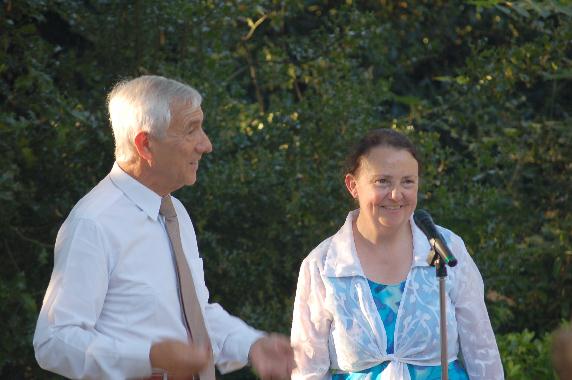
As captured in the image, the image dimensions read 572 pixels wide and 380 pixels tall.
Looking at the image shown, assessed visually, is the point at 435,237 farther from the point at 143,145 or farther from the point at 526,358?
the point at 526,358

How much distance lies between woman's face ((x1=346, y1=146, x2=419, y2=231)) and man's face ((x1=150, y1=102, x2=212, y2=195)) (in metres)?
1.12

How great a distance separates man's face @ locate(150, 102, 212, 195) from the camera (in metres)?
A: 4.11

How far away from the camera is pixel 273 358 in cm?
399

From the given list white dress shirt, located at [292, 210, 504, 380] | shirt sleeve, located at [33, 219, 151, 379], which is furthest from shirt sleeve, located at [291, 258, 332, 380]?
shirt sleeve, located at [33, 219, 151, 379]

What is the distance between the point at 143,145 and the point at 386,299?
4.55 ft

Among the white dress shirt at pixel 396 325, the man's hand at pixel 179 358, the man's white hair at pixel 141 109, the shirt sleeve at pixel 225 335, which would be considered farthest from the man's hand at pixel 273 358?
the white dress shirt at pixel 396 325

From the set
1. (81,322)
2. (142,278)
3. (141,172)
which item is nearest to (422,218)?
(141,172)

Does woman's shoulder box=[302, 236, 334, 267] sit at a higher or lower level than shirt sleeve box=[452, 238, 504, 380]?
higher

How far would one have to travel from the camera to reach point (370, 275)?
5.07 metres

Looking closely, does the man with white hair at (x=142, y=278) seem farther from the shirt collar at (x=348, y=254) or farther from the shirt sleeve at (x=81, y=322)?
the shirt collar at (x=348, y=254)

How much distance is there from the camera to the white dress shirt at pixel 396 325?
4934mm

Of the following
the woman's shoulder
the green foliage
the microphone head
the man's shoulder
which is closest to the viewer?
the man's shoulder

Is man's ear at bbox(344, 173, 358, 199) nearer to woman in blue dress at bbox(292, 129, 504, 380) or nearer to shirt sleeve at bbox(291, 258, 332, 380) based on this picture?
woman in blue dress at bbox(292, 129, 504, 380)

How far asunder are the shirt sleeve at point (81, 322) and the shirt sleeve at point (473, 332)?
5.52 ft
